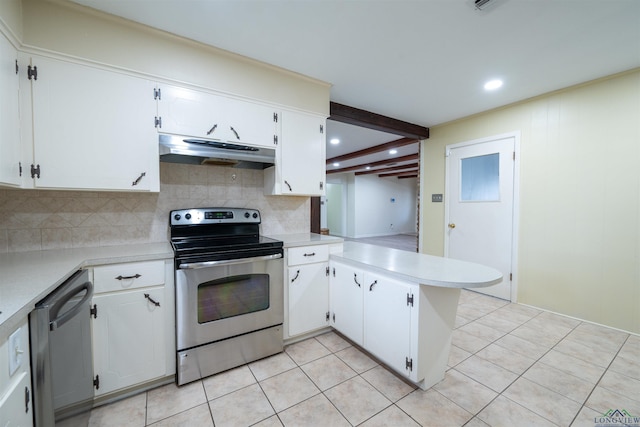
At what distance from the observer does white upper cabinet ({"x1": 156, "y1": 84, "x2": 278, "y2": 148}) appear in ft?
6.06

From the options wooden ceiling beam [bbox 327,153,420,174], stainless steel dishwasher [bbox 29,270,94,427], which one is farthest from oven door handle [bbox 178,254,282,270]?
wooden ceiling beam [bbox 327,153,420,174]

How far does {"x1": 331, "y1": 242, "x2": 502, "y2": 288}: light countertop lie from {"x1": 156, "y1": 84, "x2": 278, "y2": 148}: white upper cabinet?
4.24 ft

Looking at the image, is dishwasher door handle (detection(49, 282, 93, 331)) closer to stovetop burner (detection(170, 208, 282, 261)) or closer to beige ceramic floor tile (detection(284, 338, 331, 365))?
stovetop burner (detection(170, 208, 282, 261))

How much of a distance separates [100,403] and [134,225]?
3.84ft

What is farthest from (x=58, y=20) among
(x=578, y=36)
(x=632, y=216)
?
(x=632, y=216)

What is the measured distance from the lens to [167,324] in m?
1.70

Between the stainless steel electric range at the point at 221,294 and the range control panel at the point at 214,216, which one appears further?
the range control panel at the point at 214,216

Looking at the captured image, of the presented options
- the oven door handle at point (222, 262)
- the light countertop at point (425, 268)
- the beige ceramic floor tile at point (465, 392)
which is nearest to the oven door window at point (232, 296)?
the oven door handle at point (222, 262)

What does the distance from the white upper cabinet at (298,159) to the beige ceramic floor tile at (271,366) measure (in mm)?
1393

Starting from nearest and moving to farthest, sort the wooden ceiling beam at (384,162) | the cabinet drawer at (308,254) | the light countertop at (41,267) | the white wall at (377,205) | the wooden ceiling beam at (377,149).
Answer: the light countertop at (41,267) → the cabinet drawer at (308,254) → the wooden ceiling beam at (377,149) → the wooden ceiling beam at (384,162) → the white wall at (377,205)

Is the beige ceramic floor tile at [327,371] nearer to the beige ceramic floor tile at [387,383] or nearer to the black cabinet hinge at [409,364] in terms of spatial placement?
the beige ceramic floor tile at [387,383]

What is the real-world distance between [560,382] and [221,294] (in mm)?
2467

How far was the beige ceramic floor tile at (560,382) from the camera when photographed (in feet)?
5.43

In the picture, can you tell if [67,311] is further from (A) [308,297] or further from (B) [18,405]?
(A) [308,297]
